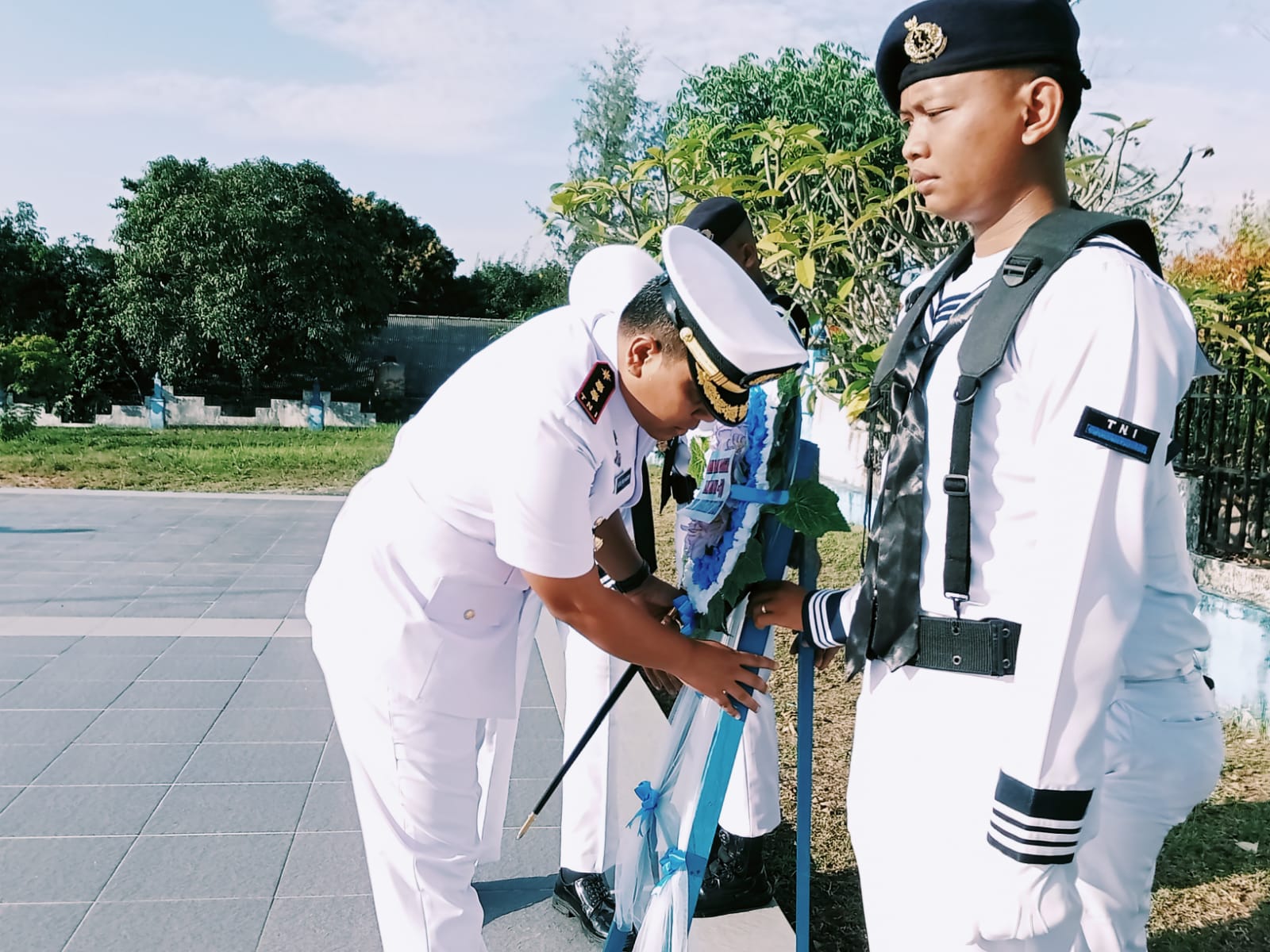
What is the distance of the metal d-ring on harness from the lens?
1244mm

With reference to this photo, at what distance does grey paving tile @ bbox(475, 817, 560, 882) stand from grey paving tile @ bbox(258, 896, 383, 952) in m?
0.34

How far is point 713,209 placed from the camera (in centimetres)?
252

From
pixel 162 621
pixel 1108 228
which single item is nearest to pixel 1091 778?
pixel 1108 228

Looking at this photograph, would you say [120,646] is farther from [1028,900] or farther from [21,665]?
[1028,900]

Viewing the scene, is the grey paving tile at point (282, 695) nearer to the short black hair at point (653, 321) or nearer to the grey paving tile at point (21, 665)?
the grey paving tile at point (21, 665)

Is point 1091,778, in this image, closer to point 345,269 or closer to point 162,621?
point 162,621

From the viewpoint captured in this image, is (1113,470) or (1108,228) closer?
(1113,470)

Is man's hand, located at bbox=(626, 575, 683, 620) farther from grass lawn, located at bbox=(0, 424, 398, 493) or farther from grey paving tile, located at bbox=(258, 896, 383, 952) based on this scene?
grass lawn, located at bbox=(0, 424, 398, 493)

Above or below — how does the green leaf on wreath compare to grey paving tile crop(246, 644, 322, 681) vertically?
above

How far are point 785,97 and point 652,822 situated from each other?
8512 mm

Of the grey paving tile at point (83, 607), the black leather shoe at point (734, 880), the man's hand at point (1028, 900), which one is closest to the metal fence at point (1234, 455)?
the black leather shoe at point (734, 880)

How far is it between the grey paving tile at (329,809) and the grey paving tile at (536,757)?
561mm

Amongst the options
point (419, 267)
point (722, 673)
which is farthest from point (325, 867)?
point (419, 267)

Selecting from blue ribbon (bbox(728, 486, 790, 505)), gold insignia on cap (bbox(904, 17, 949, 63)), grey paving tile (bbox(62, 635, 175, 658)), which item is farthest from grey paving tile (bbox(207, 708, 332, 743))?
gold insignia on cap (bbox(904, 17, 949, 63))
